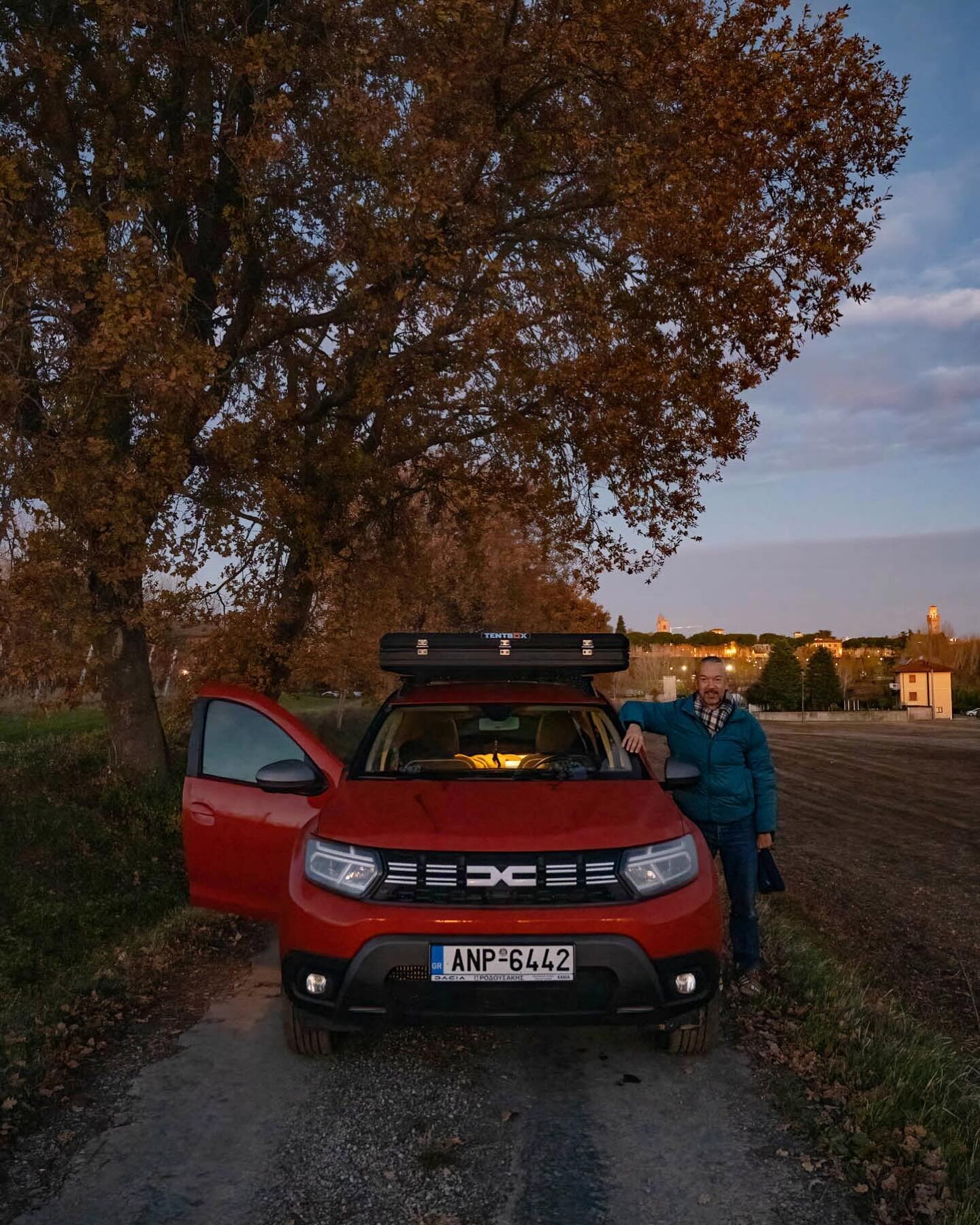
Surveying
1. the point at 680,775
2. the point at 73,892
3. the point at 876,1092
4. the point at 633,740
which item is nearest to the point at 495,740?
the point at 633,740

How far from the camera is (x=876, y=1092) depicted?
4.28 m

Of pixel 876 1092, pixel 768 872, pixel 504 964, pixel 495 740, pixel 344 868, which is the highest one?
pixel 495 740

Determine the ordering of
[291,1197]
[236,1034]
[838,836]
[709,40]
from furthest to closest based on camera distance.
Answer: [838,836] < [709,40] < [236,1034] < [291,1197]

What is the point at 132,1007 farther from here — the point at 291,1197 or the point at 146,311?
the point at 146,311

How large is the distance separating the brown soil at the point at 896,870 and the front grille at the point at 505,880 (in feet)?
17.3

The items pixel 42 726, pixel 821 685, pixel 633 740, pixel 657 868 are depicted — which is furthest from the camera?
pixel 821 685

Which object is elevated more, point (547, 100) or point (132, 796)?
point (547, 100)

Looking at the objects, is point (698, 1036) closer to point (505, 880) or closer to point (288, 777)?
point (505, 880)

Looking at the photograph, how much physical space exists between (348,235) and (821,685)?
116 meters

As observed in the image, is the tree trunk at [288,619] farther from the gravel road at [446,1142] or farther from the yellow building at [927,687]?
the yellow building at [927,687]

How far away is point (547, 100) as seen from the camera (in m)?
12.9

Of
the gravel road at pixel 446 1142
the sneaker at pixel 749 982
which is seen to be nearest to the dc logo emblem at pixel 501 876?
the gravel road at pixel 446 1142

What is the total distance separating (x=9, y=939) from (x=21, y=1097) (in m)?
3.16

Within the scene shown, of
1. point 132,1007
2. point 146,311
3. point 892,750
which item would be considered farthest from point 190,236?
point 892,750
